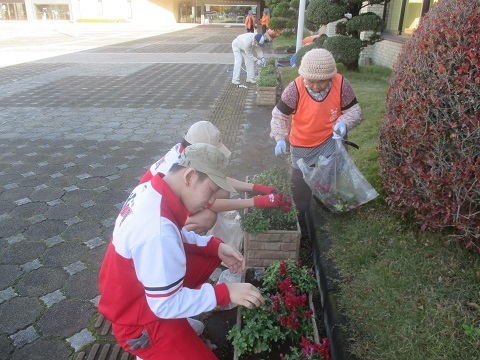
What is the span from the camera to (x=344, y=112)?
10.9 feet

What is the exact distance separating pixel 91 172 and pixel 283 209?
309cm

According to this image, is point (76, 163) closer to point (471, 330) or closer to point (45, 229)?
point (45, 229)

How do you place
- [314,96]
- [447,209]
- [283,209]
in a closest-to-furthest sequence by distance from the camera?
[447,209]
[283,209]
[314,96]

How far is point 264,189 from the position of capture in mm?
3207

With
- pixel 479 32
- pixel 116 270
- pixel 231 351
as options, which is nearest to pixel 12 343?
pixel 116 270

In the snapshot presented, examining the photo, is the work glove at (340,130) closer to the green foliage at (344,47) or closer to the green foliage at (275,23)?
the green foliage at (344,47)

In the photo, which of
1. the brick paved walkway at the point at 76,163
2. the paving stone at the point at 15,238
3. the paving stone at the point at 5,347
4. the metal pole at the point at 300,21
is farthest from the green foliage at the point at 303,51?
the paving stone at the point at 5,347

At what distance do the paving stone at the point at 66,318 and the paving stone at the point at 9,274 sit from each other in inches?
19.9

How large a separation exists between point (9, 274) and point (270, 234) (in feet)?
6.80

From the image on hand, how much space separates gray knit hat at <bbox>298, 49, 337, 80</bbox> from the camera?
9.78 feet

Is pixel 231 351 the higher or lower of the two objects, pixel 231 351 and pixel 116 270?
the lower

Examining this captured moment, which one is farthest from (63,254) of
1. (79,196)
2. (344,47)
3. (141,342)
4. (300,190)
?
(344,47)

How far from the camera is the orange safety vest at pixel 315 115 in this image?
325 cm

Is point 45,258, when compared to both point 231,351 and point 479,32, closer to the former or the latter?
point 231,351
